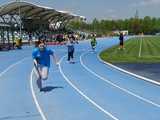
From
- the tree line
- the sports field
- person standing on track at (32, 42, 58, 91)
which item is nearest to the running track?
person standing on track at (32, 42, 58, 91)

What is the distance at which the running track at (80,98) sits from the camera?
11602 mm

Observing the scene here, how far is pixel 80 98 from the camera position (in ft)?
47.1

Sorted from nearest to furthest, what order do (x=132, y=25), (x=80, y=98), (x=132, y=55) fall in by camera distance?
(x=80, y=98), (x=132, y=55), (x=132, y=25)

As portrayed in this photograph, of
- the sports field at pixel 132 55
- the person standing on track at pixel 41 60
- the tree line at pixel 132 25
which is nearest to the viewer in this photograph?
the person standing on track at pixel 41 60

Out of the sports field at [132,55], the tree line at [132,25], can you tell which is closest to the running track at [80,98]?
the sports field at [132,55]

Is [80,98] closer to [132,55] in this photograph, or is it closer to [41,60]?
[41,60]

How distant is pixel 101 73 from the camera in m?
22.3

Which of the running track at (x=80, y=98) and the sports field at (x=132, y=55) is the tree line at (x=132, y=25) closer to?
the sports field at (x=132, y=55)

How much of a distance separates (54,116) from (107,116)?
4.10 feet

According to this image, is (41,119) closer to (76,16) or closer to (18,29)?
(18,29)

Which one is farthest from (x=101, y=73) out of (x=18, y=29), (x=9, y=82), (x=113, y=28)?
(x=113, y=28)

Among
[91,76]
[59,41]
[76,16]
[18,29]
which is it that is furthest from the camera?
[76,16]

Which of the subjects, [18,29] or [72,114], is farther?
[18,29]

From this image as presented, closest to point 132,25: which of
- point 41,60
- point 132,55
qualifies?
point 132,55
